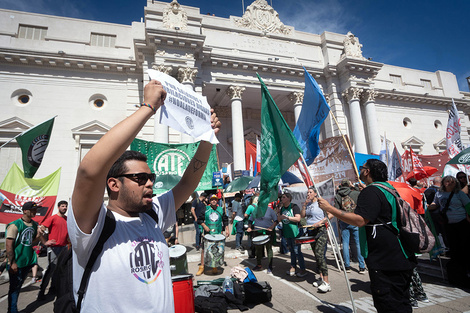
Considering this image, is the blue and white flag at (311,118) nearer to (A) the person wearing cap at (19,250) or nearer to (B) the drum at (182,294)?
(B) the drum at (182,294)

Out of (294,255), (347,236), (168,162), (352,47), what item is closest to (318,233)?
(294,255)

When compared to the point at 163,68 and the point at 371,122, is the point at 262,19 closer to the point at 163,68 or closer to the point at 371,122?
the point at 163,68

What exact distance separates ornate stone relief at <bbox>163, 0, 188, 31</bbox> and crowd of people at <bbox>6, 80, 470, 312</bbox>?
13586 mm

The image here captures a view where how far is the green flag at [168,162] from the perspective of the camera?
29.3ft

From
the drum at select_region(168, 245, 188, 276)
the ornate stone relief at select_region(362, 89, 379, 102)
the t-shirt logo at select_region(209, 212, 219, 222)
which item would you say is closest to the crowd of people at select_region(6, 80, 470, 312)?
the t-shirt logo at select_region(209, 212, 219, 222)

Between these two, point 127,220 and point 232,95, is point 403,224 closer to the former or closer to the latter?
point 127,220

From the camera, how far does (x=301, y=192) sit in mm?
8516

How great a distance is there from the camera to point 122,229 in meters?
1.43

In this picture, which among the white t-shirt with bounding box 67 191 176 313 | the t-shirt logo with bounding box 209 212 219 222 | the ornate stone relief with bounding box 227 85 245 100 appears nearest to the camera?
the white t-shirt with bounding box 67 191 176 313

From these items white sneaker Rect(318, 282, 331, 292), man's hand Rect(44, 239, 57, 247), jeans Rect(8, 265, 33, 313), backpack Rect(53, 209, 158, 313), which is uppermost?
backpack Rect(53, 209, 158, 313)

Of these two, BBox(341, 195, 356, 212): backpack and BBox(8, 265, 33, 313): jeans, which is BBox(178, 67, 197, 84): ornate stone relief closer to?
BBox(341, 195, 356, 212): backpack

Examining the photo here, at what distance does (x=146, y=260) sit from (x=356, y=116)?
2075 centimetres

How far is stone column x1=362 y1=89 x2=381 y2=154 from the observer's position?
19.2 meters

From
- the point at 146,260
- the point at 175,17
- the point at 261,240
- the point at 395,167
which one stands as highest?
the point at 175,17
